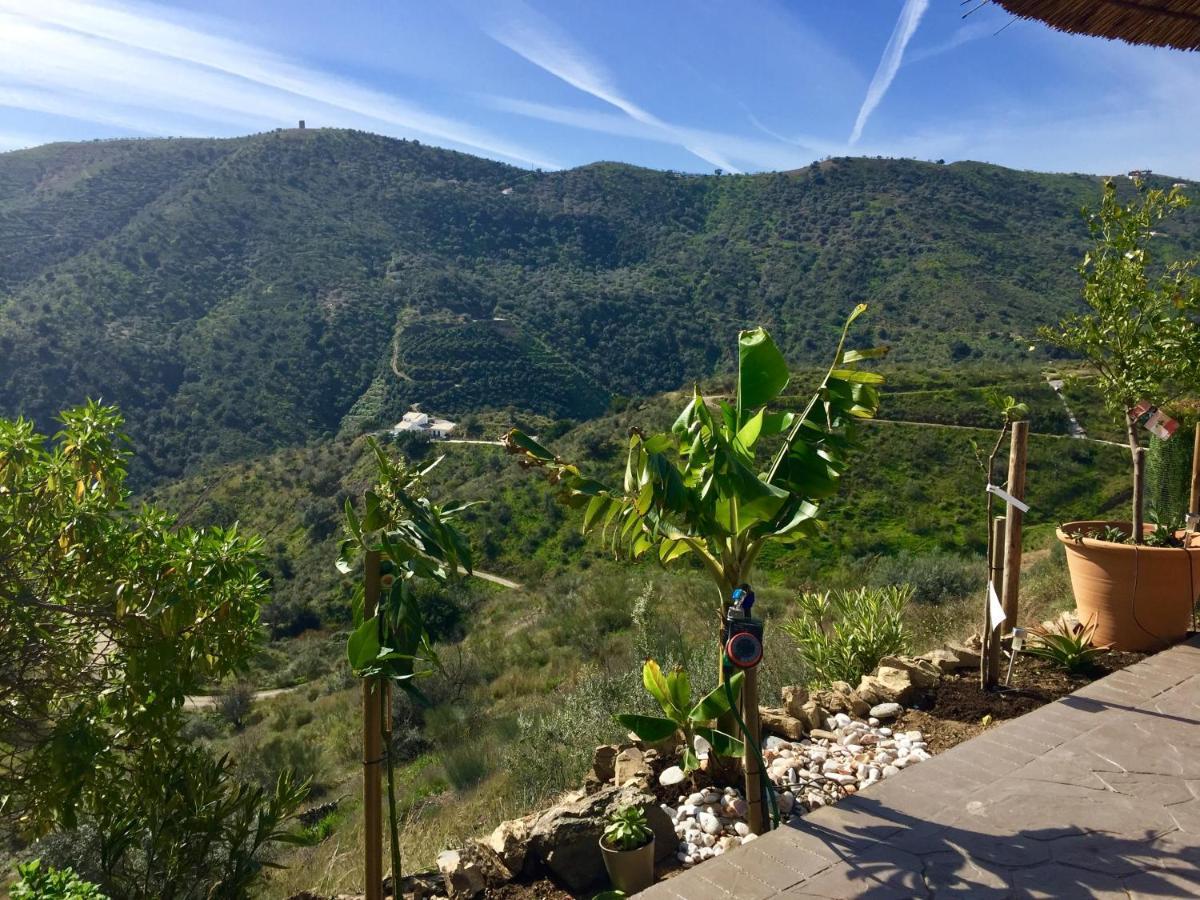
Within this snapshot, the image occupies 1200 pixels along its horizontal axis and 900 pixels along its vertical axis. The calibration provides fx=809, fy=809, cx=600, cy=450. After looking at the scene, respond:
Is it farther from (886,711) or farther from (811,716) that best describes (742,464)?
(886,711)

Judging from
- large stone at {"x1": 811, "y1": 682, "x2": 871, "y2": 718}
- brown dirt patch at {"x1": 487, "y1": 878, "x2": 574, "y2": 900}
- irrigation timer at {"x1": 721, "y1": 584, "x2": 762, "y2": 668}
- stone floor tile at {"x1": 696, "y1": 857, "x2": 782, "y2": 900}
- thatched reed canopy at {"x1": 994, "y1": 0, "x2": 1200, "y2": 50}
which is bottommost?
brown dirt patch at {"x1": 487, "y1": 878, "x2": 574, "y2": 900}

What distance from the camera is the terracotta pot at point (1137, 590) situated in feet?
18.0

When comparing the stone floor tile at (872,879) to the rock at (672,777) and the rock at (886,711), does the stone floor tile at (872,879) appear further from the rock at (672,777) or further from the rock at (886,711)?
the rock at (886,711)

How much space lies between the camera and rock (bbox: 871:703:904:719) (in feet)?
15.5

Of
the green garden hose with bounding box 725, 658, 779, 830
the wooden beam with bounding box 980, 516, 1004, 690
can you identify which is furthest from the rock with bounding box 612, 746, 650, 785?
the wooden beam with bounding box 980, 516, 1004, 690

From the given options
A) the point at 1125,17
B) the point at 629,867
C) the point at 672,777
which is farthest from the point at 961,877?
the point at 1125,17

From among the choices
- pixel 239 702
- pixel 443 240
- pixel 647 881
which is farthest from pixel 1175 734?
pixel 443 240

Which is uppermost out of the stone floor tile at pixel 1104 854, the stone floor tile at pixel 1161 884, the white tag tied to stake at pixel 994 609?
the white tag tied to stake at pixel 994 609

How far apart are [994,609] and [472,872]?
308cm

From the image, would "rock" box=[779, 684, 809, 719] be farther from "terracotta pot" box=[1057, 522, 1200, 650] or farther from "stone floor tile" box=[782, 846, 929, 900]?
"terracotta pot" box=[1057, 522, 1200, 650]

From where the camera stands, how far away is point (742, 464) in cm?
316

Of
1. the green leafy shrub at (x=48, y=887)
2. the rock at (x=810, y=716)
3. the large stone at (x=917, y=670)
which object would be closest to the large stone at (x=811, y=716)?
the rock at (x=810, y=716)

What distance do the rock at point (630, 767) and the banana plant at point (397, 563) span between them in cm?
147

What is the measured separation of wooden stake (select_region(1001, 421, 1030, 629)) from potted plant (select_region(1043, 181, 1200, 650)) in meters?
1.07
